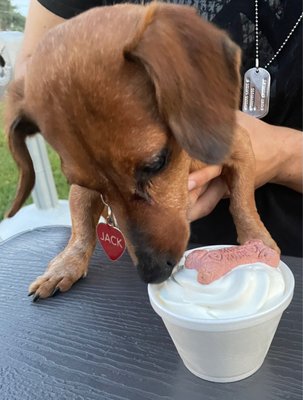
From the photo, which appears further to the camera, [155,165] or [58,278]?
[58,278]

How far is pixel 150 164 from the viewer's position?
735mm

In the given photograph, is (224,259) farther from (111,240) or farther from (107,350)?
(111,240)

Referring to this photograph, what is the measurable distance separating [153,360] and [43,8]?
89 centimetres

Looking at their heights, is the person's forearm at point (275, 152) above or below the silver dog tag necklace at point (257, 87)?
below

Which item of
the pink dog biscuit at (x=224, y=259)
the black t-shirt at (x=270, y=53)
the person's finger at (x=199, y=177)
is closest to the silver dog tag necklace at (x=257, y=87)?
the black t-shirt at (x=270, y=53)

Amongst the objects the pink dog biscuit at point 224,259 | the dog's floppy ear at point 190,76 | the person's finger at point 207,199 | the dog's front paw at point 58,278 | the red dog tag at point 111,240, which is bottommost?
the dog's front paw at point 58,278

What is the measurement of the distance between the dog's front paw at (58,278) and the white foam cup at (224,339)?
34 cm

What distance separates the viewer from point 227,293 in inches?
26.0

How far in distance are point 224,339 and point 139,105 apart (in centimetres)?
30

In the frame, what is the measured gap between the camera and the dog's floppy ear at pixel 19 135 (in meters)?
0.87

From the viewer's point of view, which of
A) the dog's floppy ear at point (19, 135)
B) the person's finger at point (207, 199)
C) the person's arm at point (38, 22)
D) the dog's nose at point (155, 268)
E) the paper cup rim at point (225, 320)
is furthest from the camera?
the person's arm at point (38, 22)

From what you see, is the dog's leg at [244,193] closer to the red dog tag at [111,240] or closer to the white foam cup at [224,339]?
the red dog tag at [111,240]

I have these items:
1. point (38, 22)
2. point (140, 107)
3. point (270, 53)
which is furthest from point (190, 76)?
point (38, 22)

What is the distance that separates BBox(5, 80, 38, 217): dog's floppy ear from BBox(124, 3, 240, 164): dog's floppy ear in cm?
24
